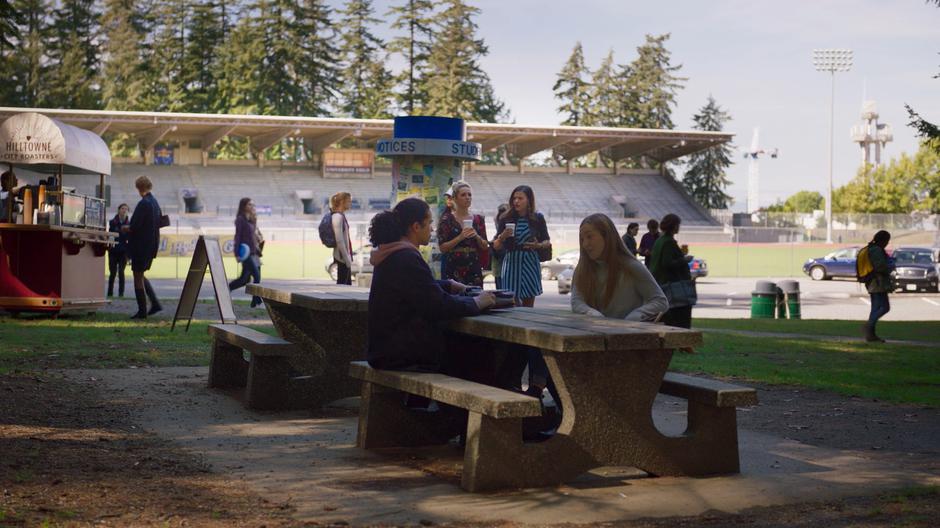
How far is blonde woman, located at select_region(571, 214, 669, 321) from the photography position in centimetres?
689

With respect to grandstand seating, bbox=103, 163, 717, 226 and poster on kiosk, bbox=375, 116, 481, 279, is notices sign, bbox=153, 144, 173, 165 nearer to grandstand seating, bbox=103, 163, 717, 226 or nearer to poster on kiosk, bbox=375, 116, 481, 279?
grandstand seating, bbox=103, 163, 717, 226

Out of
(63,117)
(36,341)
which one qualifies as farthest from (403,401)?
(63,117)

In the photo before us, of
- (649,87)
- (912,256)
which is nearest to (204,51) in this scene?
(649,87)

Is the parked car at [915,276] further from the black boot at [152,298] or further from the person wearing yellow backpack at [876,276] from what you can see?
the black boot at [152,298]

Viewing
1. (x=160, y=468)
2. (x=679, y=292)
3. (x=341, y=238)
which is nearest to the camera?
(x=160, y=468)

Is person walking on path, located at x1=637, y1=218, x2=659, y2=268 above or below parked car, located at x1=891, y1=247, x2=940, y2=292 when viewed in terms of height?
above

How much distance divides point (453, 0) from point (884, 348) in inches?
2646

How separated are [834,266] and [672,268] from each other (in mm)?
32789

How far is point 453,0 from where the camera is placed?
3091 inches

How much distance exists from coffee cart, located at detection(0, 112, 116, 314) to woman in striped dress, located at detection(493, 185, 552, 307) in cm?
736

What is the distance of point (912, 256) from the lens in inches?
1544

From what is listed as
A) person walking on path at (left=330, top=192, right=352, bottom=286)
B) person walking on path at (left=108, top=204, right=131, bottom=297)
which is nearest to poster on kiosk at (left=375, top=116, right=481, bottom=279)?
person walking on path at (left=330, top=192, right=352, bottom=286)

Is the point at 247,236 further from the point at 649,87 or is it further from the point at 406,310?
the point at 649,87

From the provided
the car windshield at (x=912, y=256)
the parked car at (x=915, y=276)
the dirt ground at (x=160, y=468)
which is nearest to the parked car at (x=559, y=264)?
the parked car at (x=915, y=276)
